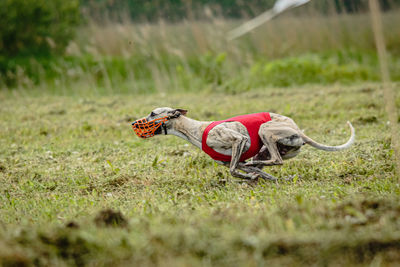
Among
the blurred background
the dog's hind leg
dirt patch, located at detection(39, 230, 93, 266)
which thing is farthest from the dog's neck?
the blurred background

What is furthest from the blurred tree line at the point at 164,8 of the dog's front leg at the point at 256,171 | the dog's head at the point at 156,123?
the dog's front leg at the point at 256,171

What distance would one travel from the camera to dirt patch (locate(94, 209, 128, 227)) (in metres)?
3.21

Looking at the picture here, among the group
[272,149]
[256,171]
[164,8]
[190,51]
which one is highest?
[164,8]

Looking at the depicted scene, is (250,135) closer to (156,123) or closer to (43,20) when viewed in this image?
(156,123)

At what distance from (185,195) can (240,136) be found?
822 mm

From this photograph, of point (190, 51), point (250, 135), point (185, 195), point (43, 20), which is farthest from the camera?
point (43, 20)

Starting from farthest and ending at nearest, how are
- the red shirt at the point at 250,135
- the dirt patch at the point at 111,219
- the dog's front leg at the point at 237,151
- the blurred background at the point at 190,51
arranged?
the blurred background at the point at 190,51 → the red shirt at the point at 250,135 → the dog's front leg at the point at 237,151 → the dirt patch at the point at 111,219

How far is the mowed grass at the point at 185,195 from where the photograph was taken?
2.62 metres

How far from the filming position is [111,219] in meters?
3.26

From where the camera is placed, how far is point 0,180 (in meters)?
5.23

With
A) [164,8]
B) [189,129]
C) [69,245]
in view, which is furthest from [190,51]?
[69,245]

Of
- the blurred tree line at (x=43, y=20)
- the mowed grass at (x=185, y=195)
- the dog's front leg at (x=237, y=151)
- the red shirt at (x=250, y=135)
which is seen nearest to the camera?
the mowed grass at (x=185, y=195)

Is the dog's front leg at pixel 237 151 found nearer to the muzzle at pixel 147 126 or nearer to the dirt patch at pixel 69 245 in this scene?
the muzzle at pixel 147 126

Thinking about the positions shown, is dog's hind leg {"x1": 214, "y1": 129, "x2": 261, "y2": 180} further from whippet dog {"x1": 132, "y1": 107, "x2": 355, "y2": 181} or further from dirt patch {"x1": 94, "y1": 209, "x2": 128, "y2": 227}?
dirt patch {"x1": 94, "y1": 209, "x2": 128, "y2": 227}
